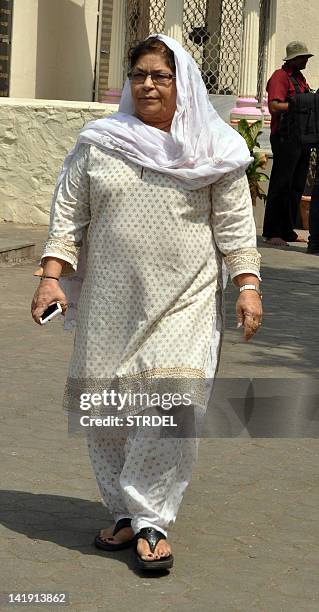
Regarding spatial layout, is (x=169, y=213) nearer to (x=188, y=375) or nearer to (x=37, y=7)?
(x=188, y=375)

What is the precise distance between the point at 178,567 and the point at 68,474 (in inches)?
45.9

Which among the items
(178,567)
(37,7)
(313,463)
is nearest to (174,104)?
(178,567)

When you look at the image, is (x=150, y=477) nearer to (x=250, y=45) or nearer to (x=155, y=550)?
(x=155, y=550)

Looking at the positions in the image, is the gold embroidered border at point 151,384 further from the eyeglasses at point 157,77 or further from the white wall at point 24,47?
the white wall at point 24,47

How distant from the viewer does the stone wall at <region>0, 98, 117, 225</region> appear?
14.7 m

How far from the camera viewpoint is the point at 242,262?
488 centimetres

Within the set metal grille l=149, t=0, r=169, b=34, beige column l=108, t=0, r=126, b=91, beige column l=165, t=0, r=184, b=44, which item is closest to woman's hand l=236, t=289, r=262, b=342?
beige column l=165, t=0, r=184, b=44

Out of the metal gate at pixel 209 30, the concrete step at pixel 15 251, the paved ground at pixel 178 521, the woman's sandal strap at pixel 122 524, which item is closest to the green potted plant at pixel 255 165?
the metal gate at pixel 209 30

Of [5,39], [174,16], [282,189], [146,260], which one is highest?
[174,16]


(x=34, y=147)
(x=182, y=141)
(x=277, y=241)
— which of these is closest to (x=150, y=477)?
(x=182, y=141)

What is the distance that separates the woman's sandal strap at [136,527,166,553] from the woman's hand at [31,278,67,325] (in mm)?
749

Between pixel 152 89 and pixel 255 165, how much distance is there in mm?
10696

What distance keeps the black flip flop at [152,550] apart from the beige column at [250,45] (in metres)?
14.2

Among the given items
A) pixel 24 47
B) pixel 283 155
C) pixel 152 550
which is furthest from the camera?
pixel 24 47
